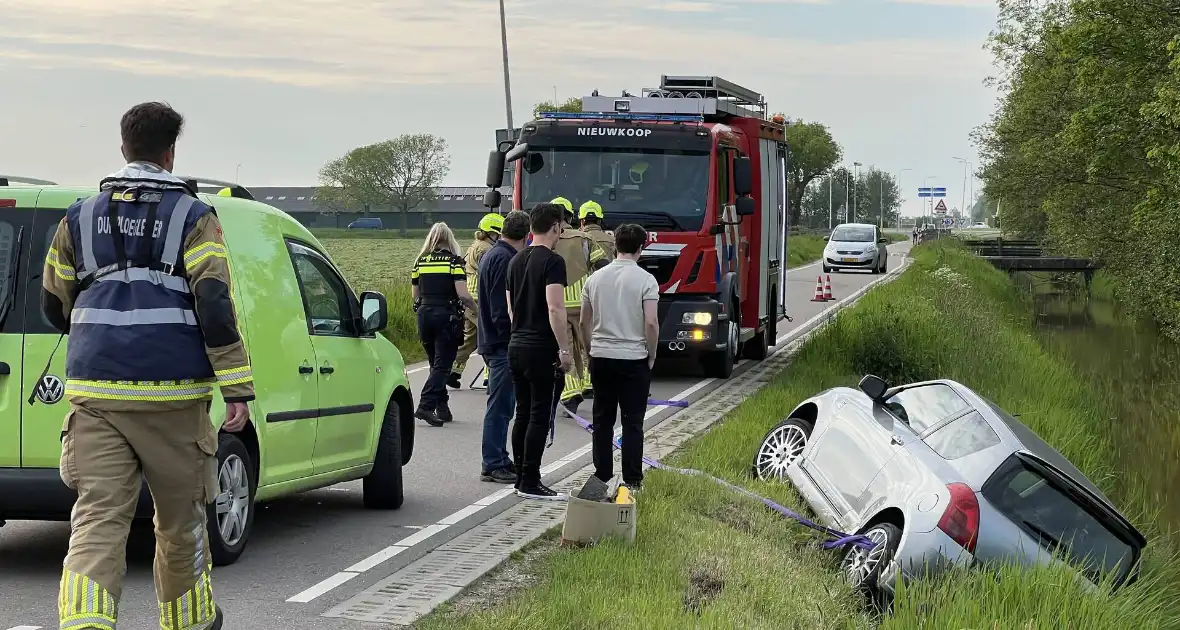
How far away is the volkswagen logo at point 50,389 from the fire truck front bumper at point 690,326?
10186mm

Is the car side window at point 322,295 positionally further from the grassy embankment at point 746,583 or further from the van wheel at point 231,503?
the grassy embankment at point 746,583

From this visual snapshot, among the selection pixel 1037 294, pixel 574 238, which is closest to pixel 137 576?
pixel 574 238

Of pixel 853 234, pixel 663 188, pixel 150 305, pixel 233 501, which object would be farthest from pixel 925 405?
pixel 853 234

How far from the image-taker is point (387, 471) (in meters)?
9.01

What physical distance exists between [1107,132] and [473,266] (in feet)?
62.1

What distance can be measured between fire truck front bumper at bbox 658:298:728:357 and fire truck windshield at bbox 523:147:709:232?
2.70ft

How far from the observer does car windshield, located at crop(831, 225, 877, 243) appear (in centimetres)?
5225

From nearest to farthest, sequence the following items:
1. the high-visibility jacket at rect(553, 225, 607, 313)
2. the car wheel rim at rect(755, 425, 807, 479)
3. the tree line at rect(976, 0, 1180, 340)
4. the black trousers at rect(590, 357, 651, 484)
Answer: the black trousers at rect(590, 357, 651, 484), the car wheel rim at rect(755, 425, 807, 479), the high-visibility jacket at rect(553, 225, 607, 313), the tree line at rect(976, 0, 1180, 340)

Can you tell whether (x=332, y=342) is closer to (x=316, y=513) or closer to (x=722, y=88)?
(x=316, y=513)

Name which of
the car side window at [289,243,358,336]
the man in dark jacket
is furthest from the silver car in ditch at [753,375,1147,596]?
the car side window at [289,243,358,336]

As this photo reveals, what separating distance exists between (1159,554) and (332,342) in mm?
6104

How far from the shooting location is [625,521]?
7.79 meters

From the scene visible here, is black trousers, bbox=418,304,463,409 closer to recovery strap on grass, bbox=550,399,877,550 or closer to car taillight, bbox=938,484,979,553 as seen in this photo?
recovery strap on grass, bbox=550,399,877,550

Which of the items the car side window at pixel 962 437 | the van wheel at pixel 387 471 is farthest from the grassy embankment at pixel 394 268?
the car side window at pixel 962 437
